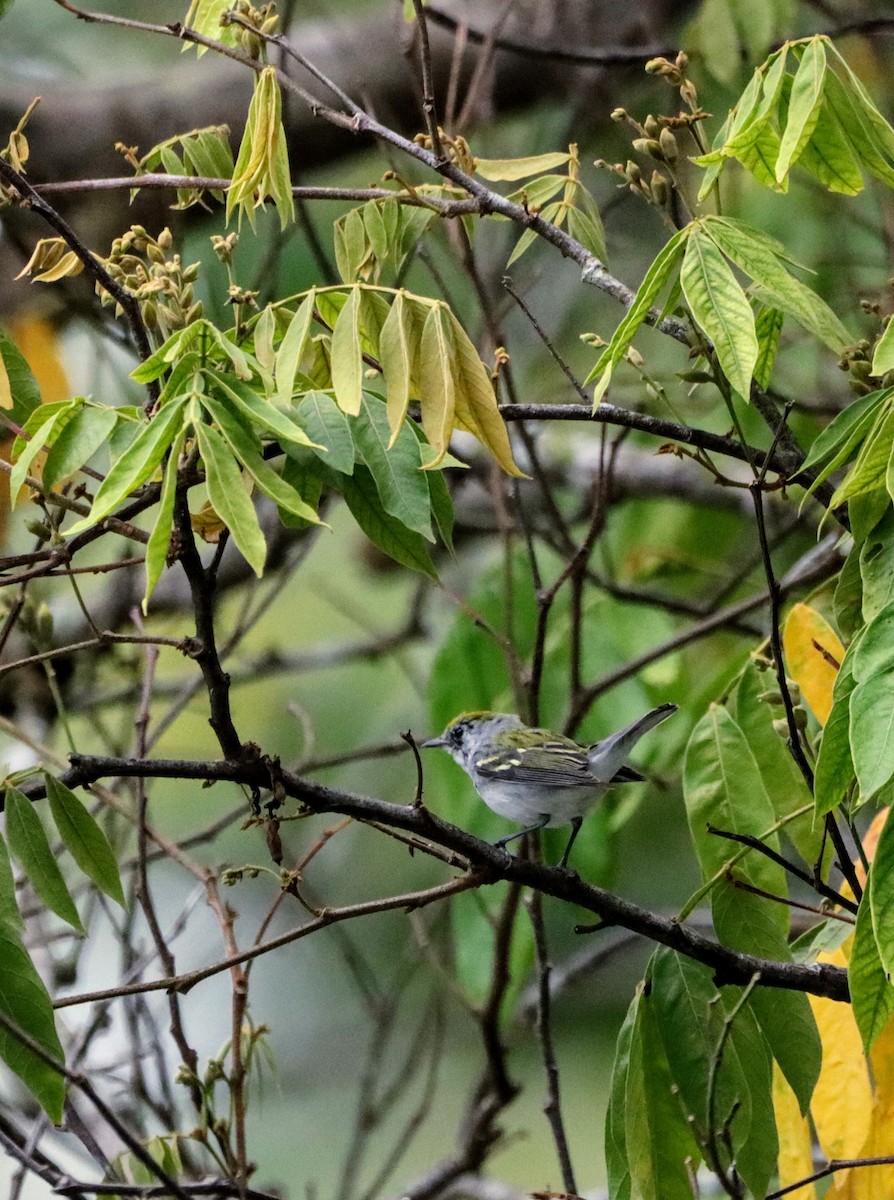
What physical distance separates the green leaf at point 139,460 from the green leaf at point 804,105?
757 mm

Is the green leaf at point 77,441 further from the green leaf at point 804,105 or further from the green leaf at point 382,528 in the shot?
the green leaf at point 804,105

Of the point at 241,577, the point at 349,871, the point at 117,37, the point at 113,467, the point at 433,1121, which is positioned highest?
the point at 117,37

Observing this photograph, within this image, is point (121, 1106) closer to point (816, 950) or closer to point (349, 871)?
point (816, 950)

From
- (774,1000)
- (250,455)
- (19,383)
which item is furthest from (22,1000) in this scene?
(774,1000)

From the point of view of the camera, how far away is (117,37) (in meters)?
7.49

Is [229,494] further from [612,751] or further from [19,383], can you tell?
[612,751]

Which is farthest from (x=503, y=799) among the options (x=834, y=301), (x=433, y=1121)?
(x=433, y=1121)

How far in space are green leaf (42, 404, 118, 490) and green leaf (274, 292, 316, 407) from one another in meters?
0.19

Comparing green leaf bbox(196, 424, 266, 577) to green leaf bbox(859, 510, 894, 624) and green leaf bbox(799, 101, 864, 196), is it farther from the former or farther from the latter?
green leaf bbox(799, 101, 864, 196)

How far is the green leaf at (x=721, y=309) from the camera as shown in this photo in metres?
1.49

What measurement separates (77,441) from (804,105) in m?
0.94

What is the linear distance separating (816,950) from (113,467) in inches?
49.2

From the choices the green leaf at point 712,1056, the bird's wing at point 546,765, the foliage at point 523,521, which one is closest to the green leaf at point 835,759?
the foliage at point 523,521

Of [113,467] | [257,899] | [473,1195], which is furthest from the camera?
[257,899]
